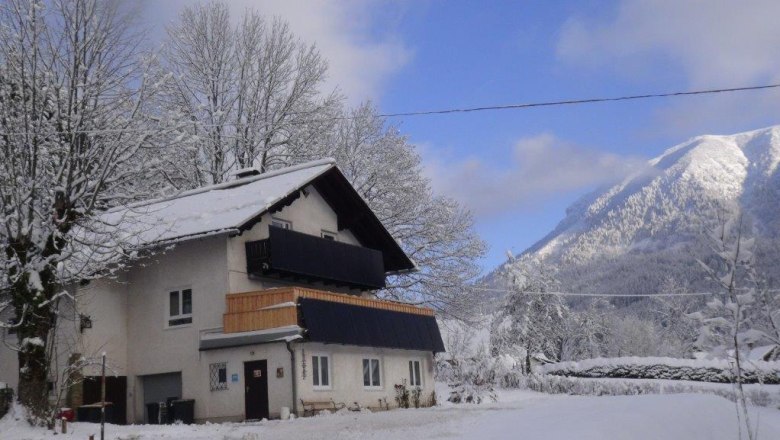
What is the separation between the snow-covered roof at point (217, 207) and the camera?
95.9ft

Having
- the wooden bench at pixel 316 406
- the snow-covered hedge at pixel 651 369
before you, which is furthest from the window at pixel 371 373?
the snow-covered hedge at pixel 651 369

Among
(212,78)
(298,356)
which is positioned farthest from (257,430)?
(212,78)

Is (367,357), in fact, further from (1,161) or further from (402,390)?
(1,161)

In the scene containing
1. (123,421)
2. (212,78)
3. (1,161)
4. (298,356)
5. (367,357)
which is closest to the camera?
(1,161)

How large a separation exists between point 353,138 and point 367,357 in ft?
54.2

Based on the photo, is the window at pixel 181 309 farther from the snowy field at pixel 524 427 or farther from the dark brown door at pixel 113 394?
the snowy field at pixel 524 427

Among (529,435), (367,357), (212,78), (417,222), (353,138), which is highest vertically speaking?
(212,78)

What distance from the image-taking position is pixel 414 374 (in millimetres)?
36469

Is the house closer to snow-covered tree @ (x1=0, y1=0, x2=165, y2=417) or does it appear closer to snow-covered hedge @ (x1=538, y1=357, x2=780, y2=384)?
snow-covered tree @ (x1=0, y1=0, x2=165, y2=417)

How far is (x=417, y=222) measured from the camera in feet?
147

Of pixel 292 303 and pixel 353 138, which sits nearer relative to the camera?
pixel 292 303

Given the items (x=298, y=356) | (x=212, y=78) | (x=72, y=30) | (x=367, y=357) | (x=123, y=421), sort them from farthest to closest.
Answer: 1. (x=212, y=78)
2. (x=367, y=357)
3. (x=123, y=421)
4. (x=298, y=356)
5. (x=72, y=30)

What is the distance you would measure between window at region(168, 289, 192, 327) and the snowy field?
7.21 metres

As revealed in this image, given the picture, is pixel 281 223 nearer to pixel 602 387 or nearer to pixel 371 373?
pixel 371 373
